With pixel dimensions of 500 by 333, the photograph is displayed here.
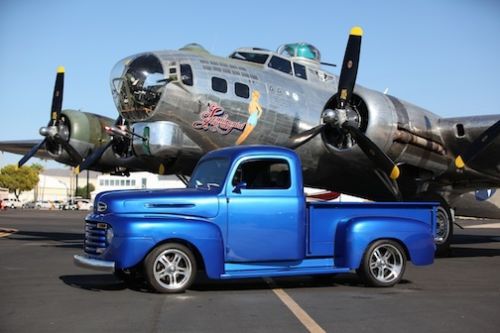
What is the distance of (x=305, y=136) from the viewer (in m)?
14.0

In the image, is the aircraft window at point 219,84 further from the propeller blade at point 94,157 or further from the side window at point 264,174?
the propeller blade at point 94,157

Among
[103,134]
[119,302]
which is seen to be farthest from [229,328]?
[103,134]

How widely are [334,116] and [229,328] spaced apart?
8314 millimetres

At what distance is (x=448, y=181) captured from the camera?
16.7m

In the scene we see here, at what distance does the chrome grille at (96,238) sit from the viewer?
8285mm

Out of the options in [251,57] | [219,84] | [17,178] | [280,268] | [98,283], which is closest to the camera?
[280,268]

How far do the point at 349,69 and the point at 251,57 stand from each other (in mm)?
2589

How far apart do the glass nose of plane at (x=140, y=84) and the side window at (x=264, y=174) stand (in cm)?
493

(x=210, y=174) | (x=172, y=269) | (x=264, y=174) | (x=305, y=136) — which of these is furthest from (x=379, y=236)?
(x=305, y=136)

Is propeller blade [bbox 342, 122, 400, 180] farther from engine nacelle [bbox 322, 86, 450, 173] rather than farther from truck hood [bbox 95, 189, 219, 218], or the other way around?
truck hood [bbox 95, 189, 219, 218]

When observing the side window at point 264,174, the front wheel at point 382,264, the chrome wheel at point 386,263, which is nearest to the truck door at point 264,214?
the side window at point 264,174

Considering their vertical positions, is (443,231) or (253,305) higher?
(443,231)

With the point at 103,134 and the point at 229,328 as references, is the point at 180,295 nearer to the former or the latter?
the point at 229,328

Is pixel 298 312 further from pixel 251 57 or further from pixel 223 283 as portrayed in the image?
pixel 251 57
